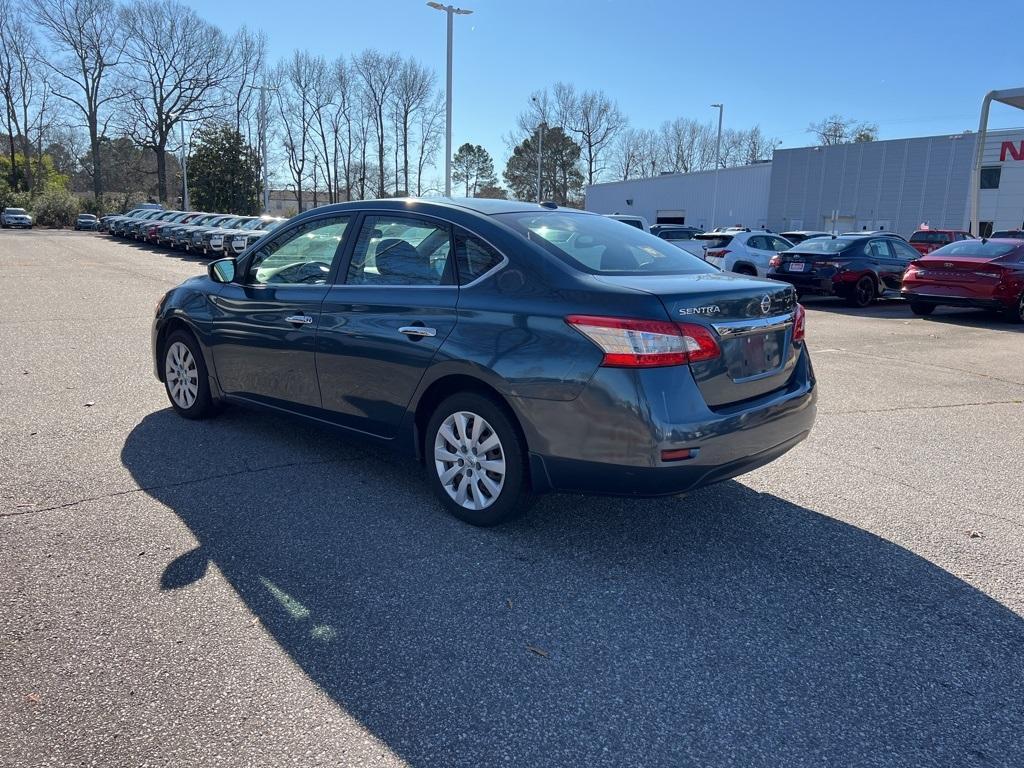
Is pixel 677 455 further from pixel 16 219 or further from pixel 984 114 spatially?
pixel 16 219

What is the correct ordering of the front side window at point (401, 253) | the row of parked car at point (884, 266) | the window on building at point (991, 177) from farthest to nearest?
the window on building at point (991, 177) < the row of parked car at point (884, 266) < the front side window at point (401, 253)

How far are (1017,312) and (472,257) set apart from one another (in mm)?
13263

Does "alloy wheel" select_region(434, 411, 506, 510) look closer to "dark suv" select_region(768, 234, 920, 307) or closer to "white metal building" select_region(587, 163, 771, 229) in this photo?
"dark suv" select_region(768, 234, 920, 307)

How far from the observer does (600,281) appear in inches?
143

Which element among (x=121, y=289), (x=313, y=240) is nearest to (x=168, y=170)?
(x=121, y=289)

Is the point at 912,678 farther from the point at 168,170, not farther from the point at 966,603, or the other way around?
the point at 168,170

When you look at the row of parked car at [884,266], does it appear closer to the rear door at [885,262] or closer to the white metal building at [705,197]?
the rear door at [885,262]

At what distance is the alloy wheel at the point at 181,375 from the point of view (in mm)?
5762

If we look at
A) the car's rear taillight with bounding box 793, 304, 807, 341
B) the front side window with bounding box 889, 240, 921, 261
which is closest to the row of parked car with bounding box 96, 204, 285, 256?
the front side window with bounding box 889, 240, 921, 261

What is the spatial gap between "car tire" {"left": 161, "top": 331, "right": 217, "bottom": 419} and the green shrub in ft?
230

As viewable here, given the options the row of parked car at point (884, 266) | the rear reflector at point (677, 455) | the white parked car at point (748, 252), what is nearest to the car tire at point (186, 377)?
the rear reflector at point (677, 455)

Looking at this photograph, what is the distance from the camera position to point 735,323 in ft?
12.0

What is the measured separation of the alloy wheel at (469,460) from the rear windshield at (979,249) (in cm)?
1335

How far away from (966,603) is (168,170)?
290ft
